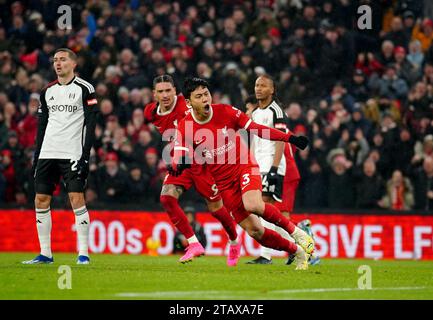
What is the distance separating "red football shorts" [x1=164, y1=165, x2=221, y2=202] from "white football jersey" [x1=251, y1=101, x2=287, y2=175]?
4.30 feet

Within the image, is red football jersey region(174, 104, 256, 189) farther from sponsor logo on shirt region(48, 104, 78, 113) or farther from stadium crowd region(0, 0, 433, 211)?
stadium crowd region(0, 0, 433, 211)

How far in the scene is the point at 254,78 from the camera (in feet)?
72.3

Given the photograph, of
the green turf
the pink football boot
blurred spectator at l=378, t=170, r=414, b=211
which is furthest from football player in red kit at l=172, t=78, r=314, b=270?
blurred spectator at l=378, t=170, r=414, b=211

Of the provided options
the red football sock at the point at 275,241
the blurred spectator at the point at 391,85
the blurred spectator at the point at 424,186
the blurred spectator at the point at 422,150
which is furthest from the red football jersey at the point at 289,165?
the blurred spectator at the point at 391,85

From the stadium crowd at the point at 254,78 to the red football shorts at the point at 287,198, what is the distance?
14.1ft

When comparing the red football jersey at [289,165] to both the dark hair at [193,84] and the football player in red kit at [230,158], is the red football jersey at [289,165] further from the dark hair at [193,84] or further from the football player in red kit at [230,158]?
the dark hair at [193,84]

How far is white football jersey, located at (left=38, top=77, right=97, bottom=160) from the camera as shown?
13359 mm

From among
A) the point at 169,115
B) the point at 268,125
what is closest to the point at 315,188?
the point at 268,125

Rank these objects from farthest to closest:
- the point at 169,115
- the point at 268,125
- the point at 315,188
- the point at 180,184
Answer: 1. the point at 315,188
2. the point at 268,125
3. the point at 169,115
4. the point at 180,184

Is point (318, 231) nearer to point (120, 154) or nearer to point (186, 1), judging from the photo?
point (120, 154)

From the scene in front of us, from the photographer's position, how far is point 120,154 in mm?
21062

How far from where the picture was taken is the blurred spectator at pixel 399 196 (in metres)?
19.4

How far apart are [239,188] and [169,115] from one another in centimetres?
204

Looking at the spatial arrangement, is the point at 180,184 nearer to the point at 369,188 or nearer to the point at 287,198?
the point at 287,198
